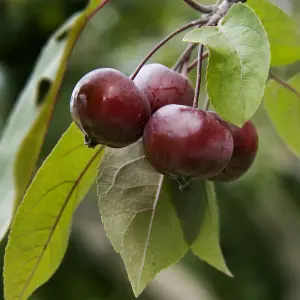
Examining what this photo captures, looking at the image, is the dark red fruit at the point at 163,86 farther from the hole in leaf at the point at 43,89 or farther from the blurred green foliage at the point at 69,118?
the blurred green foliage at the point at 69,118

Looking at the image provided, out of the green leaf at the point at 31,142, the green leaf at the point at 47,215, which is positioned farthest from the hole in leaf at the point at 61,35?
the green leaf at the point at 47,215

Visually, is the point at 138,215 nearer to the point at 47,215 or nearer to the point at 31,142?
the point at 47,215

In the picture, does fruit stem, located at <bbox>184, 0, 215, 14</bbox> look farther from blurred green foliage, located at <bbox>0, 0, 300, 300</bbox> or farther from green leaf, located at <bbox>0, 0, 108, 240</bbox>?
blurred green foliage, located at <bbox>0, 0, 300, 300</bbox>

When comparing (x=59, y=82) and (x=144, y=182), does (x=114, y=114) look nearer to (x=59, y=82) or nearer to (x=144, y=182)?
(x=144, y=182)

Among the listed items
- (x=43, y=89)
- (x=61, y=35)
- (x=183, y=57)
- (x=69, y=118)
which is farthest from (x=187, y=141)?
(x=69, y=118)

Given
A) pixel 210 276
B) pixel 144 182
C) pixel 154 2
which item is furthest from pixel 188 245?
pixel 210 276

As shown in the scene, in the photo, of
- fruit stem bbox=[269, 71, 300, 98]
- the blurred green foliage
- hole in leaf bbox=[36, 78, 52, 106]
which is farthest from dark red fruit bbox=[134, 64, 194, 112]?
the blurred green foliage
